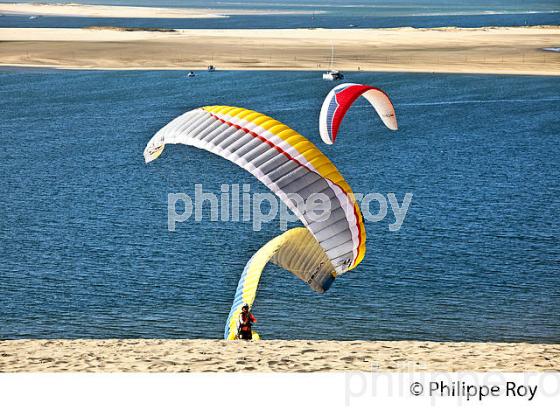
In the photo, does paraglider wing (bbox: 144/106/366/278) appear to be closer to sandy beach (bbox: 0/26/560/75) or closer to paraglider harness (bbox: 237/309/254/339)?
paraglider harness (bbox: 237/309/254/339)

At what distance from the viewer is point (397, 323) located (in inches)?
1101

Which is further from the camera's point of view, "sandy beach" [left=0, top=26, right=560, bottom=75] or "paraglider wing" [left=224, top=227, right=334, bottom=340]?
"sandy beach" [left=0, top=26, right=560, bottom=75]

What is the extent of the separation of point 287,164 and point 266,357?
3.40m

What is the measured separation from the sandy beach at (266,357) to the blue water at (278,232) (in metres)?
7.40

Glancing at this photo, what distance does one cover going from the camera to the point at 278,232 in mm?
40500

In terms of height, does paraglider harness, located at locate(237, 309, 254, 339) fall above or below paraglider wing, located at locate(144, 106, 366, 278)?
below

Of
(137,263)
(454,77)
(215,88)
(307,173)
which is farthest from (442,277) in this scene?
(454,77)

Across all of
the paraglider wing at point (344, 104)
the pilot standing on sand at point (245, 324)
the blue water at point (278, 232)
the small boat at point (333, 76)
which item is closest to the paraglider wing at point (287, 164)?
the pilot standing on sand at point (245, 324)

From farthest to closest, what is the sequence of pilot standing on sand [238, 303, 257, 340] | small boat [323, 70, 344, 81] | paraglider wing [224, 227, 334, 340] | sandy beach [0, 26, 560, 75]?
sandy beach [0, 26, 560, 75]
small boat [323, 70, 344, 81]
pilot standing on sand [238, 303, 257, 340]
paraglider wing [224, 227, 334, 340]

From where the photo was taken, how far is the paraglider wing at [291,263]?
61.7ft

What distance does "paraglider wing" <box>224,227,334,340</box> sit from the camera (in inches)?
740

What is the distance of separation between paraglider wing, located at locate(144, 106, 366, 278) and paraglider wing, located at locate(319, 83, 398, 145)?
4026 millimetres

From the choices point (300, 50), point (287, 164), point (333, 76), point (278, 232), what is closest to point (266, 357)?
point (287, 164)

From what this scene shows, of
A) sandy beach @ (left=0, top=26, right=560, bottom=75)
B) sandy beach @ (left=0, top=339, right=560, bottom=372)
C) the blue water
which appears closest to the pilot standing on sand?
sandy beach @ (left=0, top=339, right=560, bottom=372)
